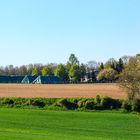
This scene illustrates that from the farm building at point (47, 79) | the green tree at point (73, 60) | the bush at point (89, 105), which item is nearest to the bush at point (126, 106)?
the bush at point (89, 105)

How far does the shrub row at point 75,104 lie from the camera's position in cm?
5306

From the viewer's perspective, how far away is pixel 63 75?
7087 inches

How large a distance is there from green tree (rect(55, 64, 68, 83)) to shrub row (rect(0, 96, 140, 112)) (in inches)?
4551

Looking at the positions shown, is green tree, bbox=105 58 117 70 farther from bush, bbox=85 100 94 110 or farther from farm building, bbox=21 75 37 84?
bush, bbox=85 100 94 110

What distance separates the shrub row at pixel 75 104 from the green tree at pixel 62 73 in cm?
11559

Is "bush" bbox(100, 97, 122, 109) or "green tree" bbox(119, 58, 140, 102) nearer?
"green tree" bbox(119, 58, 140, 102)

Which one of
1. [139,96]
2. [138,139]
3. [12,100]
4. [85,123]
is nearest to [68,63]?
[12,100]

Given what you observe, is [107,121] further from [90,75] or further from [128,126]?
[90,75]

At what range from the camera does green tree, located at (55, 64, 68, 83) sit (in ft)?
584

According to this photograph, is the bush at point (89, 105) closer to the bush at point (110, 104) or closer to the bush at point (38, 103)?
the bush at point (110, 104)

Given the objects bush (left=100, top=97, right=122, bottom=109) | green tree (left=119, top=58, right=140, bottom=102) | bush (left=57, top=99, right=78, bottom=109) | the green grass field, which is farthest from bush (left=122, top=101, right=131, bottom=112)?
the green grass field

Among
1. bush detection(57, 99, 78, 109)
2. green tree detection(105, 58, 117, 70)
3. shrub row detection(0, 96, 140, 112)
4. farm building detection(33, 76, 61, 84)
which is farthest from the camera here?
farm building detection(33, 76, 61, 84)

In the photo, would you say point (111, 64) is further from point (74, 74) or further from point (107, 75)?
point (74, 74)

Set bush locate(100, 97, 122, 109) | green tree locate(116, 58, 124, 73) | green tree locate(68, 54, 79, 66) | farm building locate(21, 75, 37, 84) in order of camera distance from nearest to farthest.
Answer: bush locate(100, 97, 122, 109), green tree locate(116, 58, 124, 73), farm building locate(21, 75, 37, 84), green tree locate(68, 54, 79, 66)
